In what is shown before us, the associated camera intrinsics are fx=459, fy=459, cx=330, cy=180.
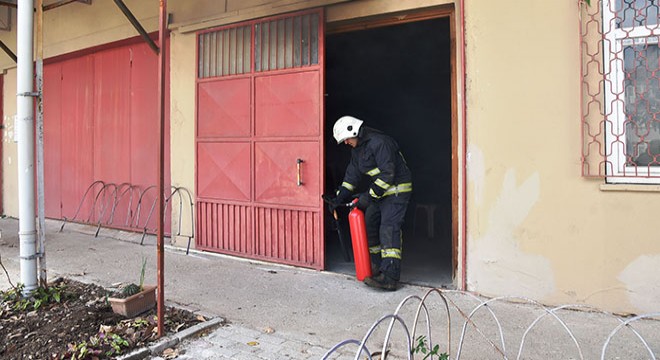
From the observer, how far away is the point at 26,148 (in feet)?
14.2

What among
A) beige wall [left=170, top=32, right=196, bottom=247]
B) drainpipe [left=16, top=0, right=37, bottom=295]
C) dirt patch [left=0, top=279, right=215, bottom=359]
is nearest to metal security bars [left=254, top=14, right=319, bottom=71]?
beige wall [left=170, top=32, right=196, bottom=247]

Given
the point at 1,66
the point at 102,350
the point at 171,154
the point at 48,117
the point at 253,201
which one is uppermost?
the point at 1,66

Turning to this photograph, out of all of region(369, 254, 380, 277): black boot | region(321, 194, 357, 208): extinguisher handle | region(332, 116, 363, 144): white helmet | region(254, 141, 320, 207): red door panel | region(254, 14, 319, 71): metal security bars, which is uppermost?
region(254, 14, 319, 71): metal security bars

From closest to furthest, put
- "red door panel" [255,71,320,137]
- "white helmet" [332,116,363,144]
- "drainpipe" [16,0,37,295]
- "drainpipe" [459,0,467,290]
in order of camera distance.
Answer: "drainpipe" [16,0,37,295] → "drainpipe" [459,0,467,290] → "white helmet" [332,116,363,144] → "red door panel" [255,71,320,137]

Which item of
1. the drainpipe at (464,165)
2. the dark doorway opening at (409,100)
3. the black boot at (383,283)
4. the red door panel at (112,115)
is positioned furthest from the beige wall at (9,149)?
the drainpipe at (464,165)

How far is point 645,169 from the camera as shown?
4047mm

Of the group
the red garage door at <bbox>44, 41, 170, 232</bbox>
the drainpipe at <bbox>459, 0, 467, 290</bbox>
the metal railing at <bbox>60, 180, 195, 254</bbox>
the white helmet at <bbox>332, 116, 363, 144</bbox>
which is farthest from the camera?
the red garage door at <bbox>44, 41, 170, 232</bbox>

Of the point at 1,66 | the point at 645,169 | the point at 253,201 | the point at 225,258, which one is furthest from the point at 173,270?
the point at 1,66

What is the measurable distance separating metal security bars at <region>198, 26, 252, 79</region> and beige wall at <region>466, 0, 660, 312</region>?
3029 millimetres

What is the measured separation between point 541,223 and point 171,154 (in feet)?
17.3

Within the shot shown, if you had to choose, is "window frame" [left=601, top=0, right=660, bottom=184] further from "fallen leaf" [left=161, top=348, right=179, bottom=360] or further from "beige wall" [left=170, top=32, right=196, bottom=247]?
"beige wall" [left=170, top=32, right=196, bottom=247]

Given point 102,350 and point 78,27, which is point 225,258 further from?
point 78,27

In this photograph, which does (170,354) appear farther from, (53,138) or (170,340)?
(53,138)

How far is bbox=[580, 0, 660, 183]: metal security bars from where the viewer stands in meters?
4.06
